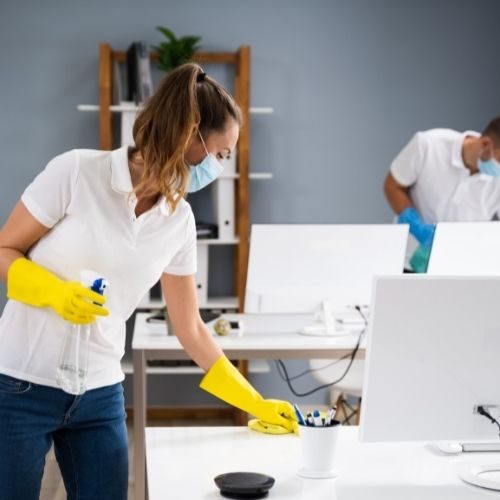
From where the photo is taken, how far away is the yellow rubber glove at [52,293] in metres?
1.63

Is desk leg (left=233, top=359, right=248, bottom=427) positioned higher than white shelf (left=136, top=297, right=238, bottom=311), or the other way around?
white shelf (left=136, top=297, right=238, bottom=311)

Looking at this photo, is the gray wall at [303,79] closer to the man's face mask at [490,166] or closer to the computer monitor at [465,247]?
the man's face mask at [490,166]

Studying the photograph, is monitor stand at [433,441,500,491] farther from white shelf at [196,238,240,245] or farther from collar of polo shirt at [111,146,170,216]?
white shelf at [196,238,240,245]

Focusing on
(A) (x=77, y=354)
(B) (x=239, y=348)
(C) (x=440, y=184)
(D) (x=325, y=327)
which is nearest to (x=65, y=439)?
(A) (x=77, y=354)

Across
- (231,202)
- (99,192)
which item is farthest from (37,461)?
(231,202)

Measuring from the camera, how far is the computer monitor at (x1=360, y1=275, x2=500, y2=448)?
5.15 ft

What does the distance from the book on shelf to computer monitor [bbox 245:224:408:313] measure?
1.69 m

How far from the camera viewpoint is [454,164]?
4.02m

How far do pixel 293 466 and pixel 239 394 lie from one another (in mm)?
277

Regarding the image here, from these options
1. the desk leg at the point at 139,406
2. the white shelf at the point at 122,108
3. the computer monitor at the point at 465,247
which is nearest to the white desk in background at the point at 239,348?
the desk leg at the point at 139,406

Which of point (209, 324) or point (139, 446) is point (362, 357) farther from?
point (139, 446)

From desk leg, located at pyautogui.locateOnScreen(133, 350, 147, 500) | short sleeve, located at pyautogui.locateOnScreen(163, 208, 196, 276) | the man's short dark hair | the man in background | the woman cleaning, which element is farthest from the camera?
the man in background

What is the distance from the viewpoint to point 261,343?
298 centimetres

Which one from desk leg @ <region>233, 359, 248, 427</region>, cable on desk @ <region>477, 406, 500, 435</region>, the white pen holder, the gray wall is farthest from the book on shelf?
cable on desk @ <region>477, 406, 500, 435</region>
